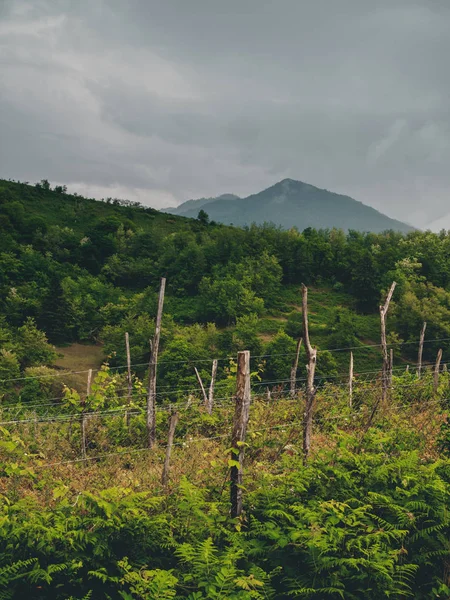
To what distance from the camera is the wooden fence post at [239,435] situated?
623 cm

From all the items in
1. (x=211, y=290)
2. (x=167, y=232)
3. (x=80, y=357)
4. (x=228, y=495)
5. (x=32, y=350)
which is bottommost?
(x=80, y=357)

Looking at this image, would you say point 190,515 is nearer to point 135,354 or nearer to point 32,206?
point 135,354

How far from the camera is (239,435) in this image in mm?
6316

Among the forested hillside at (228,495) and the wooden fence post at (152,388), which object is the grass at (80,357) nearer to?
the forested hillside at (228,495)

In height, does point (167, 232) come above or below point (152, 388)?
above

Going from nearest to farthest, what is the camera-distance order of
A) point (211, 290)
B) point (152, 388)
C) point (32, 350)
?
point (152, 388) < point (32, 350) < point (211, 290)

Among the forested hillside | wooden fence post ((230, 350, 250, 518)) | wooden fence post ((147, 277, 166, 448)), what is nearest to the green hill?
the forested hillside

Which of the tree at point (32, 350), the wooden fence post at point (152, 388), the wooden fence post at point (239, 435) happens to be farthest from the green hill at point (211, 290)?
the wooden fence post at point (239, 435)

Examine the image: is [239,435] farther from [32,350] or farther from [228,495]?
[32,350]

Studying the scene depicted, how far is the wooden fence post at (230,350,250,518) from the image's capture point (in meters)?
6.23

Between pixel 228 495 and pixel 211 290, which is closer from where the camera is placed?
pixel 228 495

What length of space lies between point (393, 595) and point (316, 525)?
42.2 inches

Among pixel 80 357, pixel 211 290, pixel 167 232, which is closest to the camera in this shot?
pixel 80 357

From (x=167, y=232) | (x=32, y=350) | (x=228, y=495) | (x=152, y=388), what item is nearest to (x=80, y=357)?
(x=32, y=350)
